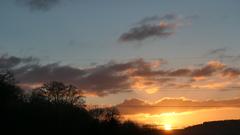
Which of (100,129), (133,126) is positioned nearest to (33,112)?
(100,129)

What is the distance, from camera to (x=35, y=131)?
85.6 meters

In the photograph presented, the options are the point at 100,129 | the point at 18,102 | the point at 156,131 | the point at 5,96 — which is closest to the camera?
the point at 5,96

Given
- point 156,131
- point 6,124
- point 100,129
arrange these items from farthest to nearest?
1. point 156,131
2. point 100,129
3. point 6,124

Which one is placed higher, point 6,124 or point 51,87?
point 51,87

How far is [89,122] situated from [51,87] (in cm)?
2742

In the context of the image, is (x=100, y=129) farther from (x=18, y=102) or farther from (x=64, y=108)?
(x=18, y=102)

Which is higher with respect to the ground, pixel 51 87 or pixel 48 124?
pixel 51 87

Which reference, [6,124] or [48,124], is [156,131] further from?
[6,124]

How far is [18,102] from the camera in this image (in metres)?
91.8

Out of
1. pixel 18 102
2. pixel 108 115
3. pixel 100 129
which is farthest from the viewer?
pixel 108 115

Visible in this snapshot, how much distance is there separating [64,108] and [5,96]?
19.1 m

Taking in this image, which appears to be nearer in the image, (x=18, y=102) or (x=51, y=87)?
(x=18, y=102)

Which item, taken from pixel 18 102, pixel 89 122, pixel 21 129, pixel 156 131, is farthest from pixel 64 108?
pixel 156 131

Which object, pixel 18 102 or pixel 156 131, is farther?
pixel 156 131
